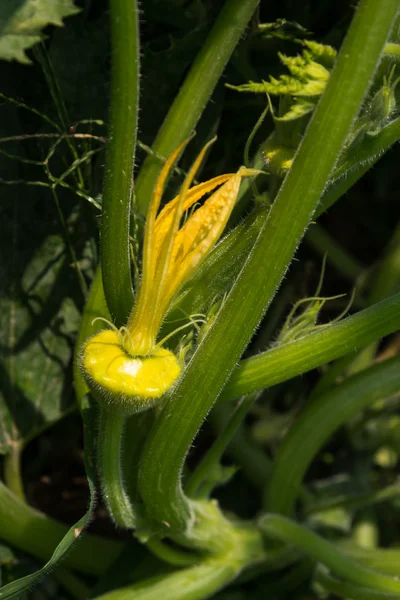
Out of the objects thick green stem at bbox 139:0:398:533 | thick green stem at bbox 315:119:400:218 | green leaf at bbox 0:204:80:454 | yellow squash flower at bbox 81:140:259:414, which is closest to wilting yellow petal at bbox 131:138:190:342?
yellow squash flower at bbox 81:140:259:414

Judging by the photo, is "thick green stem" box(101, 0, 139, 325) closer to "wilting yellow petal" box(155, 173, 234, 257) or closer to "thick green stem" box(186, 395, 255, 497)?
"wilting yellow petal" box(155, 173, 234, 257)

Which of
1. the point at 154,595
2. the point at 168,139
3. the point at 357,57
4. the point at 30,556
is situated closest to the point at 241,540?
the point at 154,595

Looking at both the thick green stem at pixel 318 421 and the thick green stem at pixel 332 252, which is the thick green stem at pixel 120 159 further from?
the thick green stem at pixel 332 252

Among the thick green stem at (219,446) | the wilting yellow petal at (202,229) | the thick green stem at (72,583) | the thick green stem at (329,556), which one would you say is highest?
the wilting yellow petal at (202,229)

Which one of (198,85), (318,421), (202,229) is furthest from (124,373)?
(318,421)

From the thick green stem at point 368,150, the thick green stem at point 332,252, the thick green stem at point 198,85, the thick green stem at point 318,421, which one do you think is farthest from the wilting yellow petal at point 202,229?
the thick green stem at point 332,252

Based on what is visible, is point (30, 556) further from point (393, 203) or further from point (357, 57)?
point (393, 203)

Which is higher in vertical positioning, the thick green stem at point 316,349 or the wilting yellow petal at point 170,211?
the wilting yellow petal at point 170,211
